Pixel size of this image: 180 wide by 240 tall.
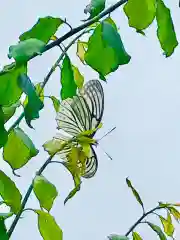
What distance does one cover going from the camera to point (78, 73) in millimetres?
629

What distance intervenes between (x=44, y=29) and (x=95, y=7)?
36 mm

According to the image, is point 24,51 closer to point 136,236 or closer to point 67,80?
point 67,80

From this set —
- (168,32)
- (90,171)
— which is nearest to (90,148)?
(90,171)

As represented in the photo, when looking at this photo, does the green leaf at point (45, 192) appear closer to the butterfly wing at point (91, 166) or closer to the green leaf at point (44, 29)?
the butterfly wing at point (91, 166)

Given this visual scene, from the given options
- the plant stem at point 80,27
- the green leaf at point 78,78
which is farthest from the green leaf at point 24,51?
the green leaf at point 78,78

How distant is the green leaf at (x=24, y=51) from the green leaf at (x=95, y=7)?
0.05 metres

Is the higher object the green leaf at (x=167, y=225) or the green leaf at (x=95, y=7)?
the green leaf at (x=95, y=7)

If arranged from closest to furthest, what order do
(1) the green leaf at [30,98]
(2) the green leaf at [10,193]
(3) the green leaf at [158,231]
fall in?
(1) the green leaf at [30,98] < (2) the green leaf at [10,193] < (3) the green leaf at [158,231]

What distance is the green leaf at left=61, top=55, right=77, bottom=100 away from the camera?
0.41 m

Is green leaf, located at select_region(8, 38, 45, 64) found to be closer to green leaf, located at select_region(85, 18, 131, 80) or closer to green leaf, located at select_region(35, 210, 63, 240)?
green leaf, located at select_region(85, 18, 131, 80)

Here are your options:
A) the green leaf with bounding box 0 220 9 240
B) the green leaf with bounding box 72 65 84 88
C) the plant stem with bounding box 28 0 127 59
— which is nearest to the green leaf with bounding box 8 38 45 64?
the plant stem with bounding box 28 0 127 59

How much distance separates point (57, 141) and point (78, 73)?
0.12 m

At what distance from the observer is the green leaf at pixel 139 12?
0.43 meters

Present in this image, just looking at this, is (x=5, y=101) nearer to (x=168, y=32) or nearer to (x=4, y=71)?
(x=4, y=71)
